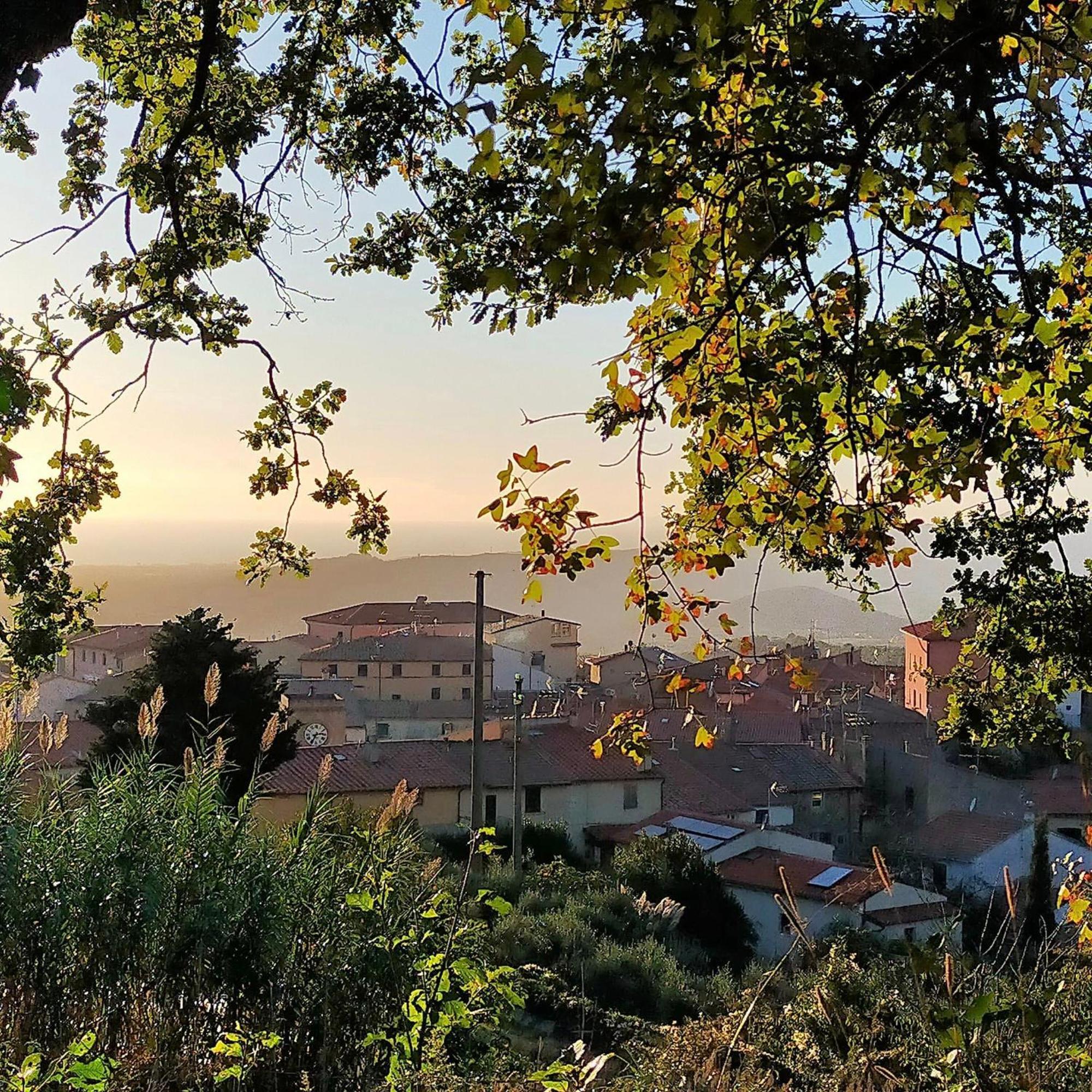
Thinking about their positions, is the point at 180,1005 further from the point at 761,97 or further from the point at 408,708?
the point at 408,708

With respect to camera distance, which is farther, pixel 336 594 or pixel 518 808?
pixel 336 594

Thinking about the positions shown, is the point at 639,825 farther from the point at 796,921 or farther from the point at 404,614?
the point at 404,614

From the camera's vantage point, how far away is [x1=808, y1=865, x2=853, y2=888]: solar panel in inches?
617

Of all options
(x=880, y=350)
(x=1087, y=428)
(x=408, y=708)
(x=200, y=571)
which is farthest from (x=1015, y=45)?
(x=200, y=571)

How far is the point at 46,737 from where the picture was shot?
12.0ft

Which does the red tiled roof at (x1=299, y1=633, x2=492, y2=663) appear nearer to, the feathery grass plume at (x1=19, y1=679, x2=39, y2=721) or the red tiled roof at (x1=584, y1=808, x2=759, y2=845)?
the red tiled roof at (x1=584, y1=808, x2=759, y2=845)

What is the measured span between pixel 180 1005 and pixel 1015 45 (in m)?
2.95

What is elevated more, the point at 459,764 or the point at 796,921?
the point at 796,921

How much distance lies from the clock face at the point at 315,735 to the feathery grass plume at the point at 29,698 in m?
21.1

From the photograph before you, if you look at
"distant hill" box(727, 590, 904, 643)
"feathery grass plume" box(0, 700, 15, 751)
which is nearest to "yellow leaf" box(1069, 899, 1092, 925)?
"feathery grass plume" box(0, 700, 15, 751)

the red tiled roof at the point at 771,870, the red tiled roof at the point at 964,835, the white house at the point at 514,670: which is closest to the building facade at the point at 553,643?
the white house at the point at 514,670

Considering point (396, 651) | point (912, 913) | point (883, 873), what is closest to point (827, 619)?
point (396, 651)

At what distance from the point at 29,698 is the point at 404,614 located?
165ft

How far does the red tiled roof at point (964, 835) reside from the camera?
22.5 meters
